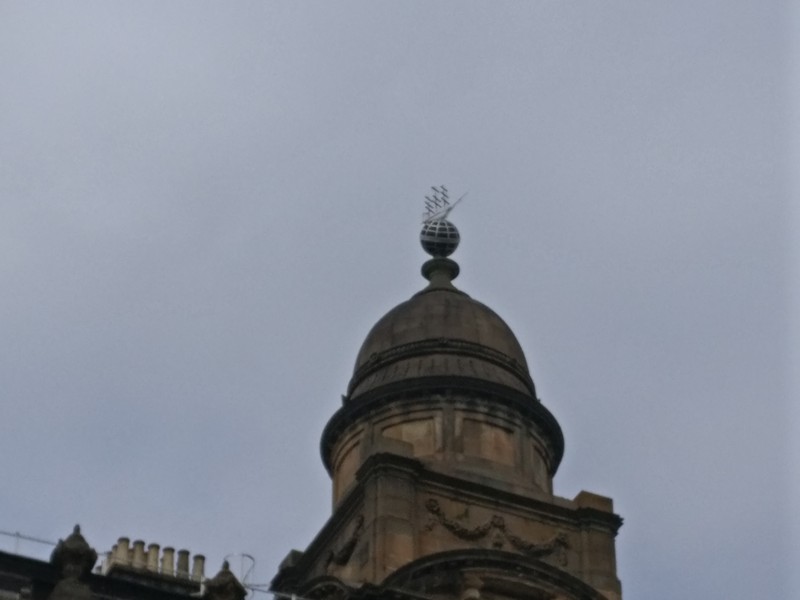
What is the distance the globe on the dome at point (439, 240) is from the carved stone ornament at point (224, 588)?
28.2 m

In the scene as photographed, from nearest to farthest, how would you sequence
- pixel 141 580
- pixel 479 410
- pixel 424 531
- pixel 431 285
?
1. pixel 141 580
2. pixel 424 531
3. pixel 479 410
4. pixel 431 285

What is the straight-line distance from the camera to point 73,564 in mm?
57781

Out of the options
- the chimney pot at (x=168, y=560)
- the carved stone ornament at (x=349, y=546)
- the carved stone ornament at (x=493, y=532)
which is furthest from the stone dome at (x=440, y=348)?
the chimney pot at (x=168, y=560)

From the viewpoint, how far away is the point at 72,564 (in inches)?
2274

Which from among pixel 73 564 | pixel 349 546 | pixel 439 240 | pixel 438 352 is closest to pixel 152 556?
pixel 349 546

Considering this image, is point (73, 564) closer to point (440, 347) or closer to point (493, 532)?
point (493, 532)

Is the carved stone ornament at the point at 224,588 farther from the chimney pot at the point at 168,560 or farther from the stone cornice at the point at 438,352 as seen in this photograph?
the stone cornice at the point at 438,352

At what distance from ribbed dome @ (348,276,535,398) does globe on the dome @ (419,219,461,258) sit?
124 inches

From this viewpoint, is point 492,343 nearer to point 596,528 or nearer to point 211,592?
point 596,528

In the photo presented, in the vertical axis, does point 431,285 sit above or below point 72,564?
above

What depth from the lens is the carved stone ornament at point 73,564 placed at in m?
57.5

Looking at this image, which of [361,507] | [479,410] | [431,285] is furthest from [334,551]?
[431,285]

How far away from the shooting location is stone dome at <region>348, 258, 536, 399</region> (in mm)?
79000

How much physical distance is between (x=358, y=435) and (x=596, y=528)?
28.1 ft
